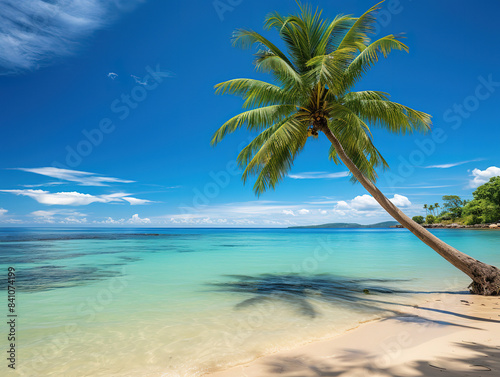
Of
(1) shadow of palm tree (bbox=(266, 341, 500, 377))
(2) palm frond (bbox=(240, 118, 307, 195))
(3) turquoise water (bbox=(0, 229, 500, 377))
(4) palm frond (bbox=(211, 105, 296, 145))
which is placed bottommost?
(3) turquoise water (bbox=(0, 229, 500, 377))

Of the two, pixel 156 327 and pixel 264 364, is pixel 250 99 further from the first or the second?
pixel 264 364

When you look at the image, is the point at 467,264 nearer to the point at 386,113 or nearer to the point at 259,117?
the point at 386,113

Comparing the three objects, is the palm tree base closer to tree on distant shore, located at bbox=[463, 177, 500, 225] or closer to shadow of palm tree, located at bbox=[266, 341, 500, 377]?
shadow of palm tree, located at bbox=[266, 341, 500, 377]

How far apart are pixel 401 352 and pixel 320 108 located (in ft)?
20.4

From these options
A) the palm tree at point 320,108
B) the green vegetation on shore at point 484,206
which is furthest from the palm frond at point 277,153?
the green vegetation on shore at point 484,206

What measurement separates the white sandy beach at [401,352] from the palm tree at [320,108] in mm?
2756

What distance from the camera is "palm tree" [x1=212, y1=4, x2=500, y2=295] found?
289 inches

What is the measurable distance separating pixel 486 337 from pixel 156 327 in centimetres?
520

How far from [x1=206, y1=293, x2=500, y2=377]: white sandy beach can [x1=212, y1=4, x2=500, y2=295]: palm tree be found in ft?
9.04

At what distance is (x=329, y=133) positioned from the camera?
8141 mm

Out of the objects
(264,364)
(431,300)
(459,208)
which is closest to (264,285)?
(431,300)

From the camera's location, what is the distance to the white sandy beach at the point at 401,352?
3.22 meters

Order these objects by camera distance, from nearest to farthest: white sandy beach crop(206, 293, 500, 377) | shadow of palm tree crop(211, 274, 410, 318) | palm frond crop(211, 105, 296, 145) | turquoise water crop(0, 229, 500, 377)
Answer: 1. white sandy beach crop(206, 293, 500, 377)
2. turquoise water crop(0, 229, 500, 377)
3. shadow of palm tree crop(211, 274, 410, 318)
4. palm frond crop(211, 105, 296, 145)

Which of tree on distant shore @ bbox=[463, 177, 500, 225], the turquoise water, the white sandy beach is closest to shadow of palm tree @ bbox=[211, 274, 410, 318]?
the turquoise water
